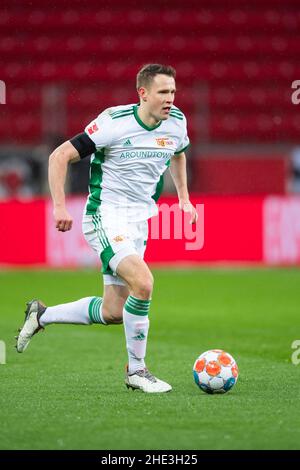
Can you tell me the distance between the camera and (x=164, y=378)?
692cm

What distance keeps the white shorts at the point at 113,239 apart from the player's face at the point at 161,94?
722mm

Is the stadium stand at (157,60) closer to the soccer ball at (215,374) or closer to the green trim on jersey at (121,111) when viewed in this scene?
the green trim on jersey at (121,111)

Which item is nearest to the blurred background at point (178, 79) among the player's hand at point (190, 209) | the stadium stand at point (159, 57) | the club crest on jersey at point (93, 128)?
the stadium stand at point (159, 57)

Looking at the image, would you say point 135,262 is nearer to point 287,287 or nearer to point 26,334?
point 26,334

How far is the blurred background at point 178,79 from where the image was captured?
63.5 ft

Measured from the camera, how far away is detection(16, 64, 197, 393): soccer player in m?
6.36

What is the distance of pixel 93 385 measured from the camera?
6559 millimetres

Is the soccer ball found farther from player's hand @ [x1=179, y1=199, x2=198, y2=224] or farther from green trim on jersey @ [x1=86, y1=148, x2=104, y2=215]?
green trim on jersey @ [x1=86, y1=148, x2=104, y2=215]

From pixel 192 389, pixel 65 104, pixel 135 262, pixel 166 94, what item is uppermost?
pixel 65 104

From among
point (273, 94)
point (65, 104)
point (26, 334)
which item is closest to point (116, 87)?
point (65, 104)

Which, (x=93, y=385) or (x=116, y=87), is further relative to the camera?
(x=116, y=87)

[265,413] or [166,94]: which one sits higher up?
[166,94]

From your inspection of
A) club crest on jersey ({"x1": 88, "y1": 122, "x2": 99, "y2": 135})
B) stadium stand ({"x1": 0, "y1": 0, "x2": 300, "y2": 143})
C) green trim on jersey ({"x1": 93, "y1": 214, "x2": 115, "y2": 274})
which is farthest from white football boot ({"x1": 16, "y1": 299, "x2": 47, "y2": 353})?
stadium stand ({"x1": 0, "y1": 0, "x2": 300, "y2": 143})
